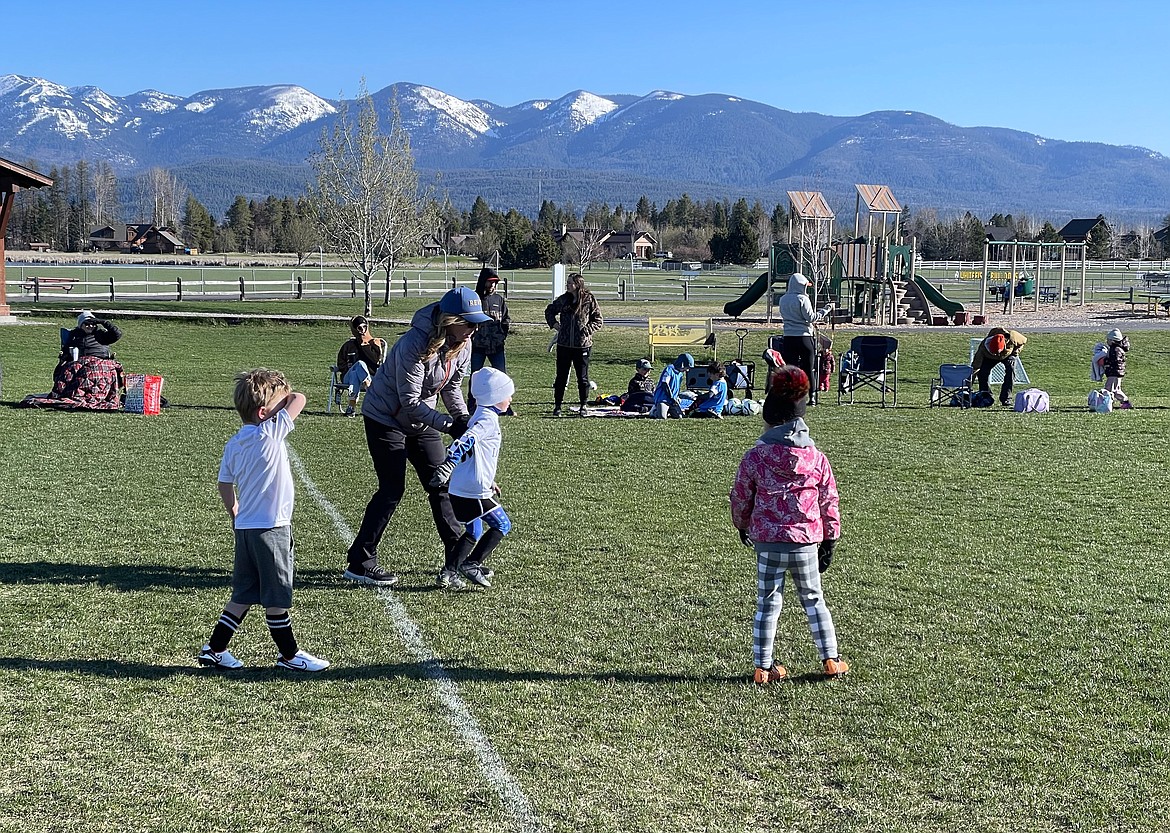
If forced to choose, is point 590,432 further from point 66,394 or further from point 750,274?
point 750,274

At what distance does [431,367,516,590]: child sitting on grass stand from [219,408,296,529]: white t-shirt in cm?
141

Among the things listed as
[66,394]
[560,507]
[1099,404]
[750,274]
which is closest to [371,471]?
[560,507]

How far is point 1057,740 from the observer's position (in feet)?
17.5

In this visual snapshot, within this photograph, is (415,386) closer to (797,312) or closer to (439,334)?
(439,334)

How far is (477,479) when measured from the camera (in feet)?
24.5

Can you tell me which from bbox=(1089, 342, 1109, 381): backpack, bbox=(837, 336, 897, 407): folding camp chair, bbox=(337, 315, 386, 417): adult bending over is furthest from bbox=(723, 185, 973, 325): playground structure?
bbox=(337, 315, 386, 417): adult bending over

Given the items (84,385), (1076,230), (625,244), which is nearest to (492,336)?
(84,385)

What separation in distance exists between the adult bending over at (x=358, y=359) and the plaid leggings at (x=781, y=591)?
1011cm

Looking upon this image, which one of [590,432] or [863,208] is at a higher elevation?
[863,208]

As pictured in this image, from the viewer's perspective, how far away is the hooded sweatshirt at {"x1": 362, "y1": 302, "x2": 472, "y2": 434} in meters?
7.38

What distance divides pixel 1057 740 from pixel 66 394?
14943mm

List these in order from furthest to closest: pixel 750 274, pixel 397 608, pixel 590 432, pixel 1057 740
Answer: pixel 750 274, pixel 590 432, pixel 397 608, pixel 1057 740

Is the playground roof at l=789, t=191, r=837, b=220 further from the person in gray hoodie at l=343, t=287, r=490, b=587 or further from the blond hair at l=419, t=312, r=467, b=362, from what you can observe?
the blond hair at l=419, t=312, r=467, b=362

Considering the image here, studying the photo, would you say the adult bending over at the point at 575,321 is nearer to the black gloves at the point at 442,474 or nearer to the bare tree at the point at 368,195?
the black gloves at the point at 442,474
